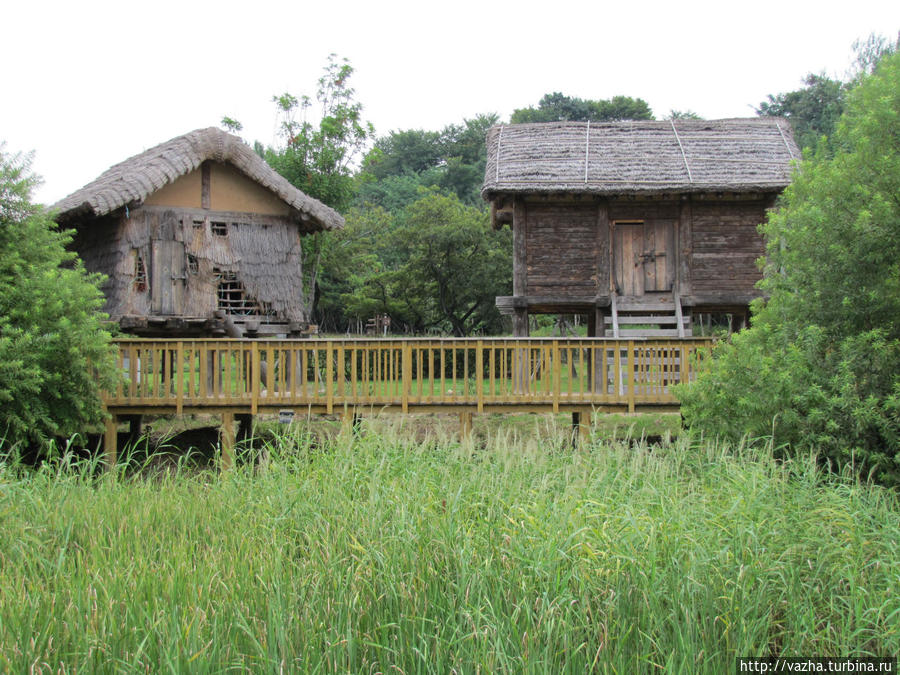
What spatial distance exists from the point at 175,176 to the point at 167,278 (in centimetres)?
207

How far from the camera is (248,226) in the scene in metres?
16.5

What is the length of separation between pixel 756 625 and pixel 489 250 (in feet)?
76.5

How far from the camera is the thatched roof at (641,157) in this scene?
15.0 metres

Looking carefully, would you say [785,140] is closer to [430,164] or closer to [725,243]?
[725,243]

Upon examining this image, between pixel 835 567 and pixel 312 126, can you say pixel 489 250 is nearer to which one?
pixel 312 126

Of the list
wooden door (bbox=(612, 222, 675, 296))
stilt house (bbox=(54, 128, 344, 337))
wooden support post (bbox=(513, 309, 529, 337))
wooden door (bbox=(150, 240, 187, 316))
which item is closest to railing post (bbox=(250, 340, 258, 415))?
stilt house (bbox=(54, 128, 344, 337))

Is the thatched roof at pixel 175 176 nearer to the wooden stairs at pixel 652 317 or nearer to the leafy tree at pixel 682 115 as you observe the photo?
the wooden stairs at pixel 652 317

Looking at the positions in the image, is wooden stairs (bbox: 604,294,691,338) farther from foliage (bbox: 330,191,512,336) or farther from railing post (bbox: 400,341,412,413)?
foliage (bbox: 330,191,512,336)

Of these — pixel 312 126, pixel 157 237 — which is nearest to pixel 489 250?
pixel 312 126

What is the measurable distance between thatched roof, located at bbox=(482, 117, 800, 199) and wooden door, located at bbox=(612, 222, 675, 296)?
4.09ft

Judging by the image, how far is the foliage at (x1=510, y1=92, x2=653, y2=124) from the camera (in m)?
46.1

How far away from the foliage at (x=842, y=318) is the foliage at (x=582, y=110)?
39.8 m

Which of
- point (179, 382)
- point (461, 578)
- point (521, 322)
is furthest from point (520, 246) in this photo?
point (461, 578)

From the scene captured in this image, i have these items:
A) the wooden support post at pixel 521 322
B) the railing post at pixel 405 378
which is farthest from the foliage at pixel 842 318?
the wooden support post at pixel 521 322
